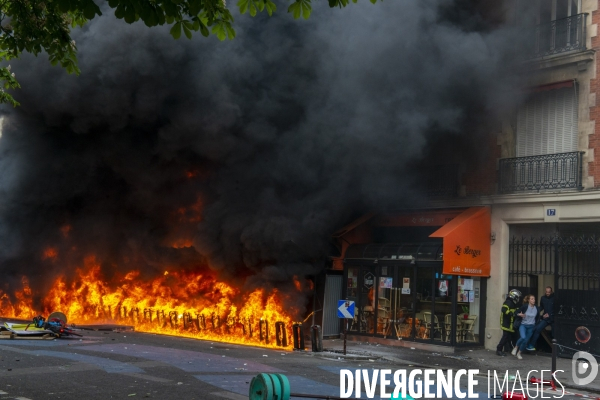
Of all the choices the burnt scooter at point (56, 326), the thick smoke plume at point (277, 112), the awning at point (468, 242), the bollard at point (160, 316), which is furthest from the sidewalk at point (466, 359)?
the burnt scooter at point (56, 326)

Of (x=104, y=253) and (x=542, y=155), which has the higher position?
(x=542, y=155)

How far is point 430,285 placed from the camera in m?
16.0

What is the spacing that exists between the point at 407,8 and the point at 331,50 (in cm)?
194

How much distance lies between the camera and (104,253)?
21016mm

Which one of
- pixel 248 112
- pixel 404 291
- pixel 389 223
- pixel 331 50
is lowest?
pixel 404 291

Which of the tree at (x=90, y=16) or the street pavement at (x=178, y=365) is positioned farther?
the street pavement at (x=178, y=365)

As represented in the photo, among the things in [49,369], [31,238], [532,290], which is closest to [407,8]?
[532,290]

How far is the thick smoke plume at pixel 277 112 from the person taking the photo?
51.8 feet

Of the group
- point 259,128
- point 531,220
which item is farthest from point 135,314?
point 531,220

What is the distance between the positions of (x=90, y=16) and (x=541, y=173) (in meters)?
11.6

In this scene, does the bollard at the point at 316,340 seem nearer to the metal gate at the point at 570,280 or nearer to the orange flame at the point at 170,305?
the orange flame at the point at 170,305

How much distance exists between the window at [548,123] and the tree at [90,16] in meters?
9.03

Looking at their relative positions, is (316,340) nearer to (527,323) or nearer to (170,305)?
(527,323)

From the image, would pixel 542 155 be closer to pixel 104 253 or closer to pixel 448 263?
pixel 448 263
